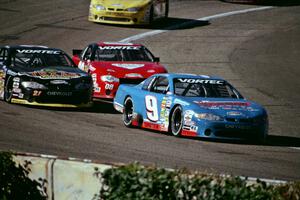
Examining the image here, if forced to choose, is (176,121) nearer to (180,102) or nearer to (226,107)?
(180,102)

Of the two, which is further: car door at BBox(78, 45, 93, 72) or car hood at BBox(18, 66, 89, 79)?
car door at BBox(78, 45, 93, 72)

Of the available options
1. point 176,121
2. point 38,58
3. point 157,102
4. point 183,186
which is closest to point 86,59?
point 38,58

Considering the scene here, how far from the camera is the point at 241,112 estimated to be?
14883 millimetres

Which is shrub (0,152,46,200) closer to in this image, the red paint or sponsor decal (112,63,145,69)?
the red paint

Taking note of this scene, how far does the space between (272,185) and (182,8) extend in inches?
1106

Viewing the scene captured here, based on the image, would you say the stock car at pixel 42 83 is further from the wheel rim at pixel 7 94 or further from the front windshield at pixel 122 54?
the front windshield at pixel 122 54

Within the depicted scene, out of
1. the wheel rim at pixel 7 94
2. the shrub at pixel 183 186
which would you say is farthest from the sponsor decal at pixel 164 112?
the shrub at pixel 183 186

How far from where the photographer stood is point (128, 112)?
16766mm

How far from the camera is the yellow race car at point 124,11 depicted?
29330mm

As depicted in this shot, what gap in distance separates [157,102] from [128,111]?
1057 millimetres

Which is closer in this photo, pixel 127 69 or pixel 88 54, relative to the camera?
pixel 127 69

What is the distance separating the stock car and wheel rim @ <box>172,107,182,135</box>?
10.6ft

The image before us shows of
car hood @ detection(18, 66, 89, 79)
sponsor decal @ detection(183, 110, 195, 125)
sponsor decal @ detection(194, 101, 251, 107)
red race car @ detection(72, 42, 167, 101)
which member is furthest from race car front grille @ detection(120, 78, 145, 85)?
sponsor decal @ detection(183, 110, 195, 125)

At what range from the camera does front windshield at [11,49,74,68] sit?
18.9m
